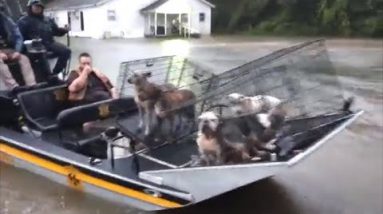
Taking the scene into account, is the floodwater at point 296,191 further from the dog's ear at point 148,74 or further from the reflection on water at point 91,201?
the dog's ear at point 148,74

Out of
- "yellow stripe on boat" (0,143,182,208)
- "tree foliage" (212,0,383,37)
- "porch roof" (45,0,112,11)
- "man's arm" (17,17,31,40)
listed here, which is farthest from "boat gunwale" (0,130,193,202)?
"porch roof" (45,0,112,11)

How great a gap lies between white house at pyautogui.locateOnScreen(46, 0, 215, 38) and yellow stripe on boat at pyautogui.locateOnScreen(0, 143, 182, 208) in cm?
3449

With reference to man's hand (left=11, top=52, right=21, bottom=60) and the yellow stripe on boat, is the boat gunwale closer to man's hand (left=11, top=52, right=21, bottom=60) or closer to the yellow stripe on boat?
the yellow stripe on boat

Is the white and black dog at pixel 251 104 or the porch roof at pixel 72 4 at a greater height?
the white and black dog at pixel 251 104

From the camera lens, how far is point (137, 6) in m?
45.5

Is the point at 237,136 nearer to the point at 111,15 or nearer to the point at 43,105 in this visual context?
the point at 43,105

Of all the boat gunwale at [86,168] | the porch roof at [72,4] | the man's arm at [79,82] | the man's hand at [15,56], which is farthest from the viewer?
the porch roof at [72,4]

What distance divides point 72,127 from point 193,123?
1.79 m

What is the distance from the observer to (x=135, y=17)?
4469 cm

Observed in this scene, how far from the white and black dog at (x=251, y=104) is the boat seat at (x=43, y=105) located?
2.72 m

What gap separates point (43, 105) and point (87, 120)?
2.96 ft

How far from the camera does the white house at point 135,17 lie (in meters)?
42.8

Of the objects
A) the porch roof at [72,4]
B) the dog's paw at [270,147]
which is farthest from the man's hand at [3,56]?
the porch roof at [72,4]

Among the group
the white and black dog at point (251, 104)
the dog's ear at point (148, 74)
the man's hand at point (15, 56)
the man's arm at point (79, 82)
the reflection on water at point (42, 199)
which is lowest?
the reflection on water at point (42, 199)
